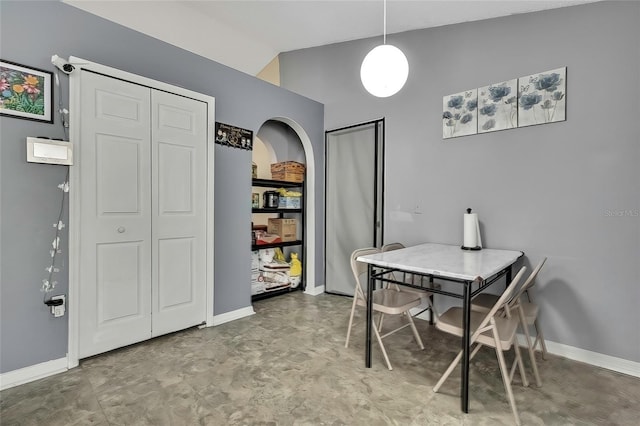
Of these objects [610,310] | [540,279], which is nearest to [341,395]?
[540,279]

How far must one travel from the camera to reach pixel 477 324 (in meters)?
2.02

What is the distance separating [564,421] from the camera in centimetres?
165

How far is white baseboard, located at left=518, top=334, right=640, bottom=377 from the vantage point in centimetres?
212

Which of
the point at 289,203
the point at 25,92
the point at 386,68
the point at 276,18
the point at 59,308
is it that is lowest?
the point at 59,308

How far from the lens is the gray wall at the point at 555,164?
2143 mm

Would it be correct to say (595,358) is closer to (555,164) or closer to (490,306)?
(490,306)

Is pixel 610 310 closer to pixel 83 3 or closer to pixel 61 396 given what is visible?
pixel 61 396

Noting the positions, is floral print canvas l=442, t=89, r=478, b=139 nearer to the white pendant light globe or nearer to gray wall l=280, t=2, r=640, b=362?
gray wall l=280, t=2, r=640, b=362

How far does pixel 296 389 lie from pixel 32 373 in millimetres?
1761

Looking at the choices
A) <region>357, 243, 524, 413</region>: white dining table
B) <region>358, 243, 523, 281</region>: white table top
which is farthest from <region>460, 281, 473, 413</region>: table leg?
<region>358, 243, 523, 281</region>: white table top

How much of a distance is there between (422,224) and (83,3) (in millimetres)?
3921

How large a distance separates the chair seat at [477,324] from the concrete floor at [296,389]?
39cm

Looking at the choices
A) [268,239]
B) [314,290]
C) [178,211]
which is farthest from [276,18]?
[314,290]

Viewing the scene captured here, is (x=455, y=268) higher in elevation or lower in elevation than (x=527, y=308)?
higher
